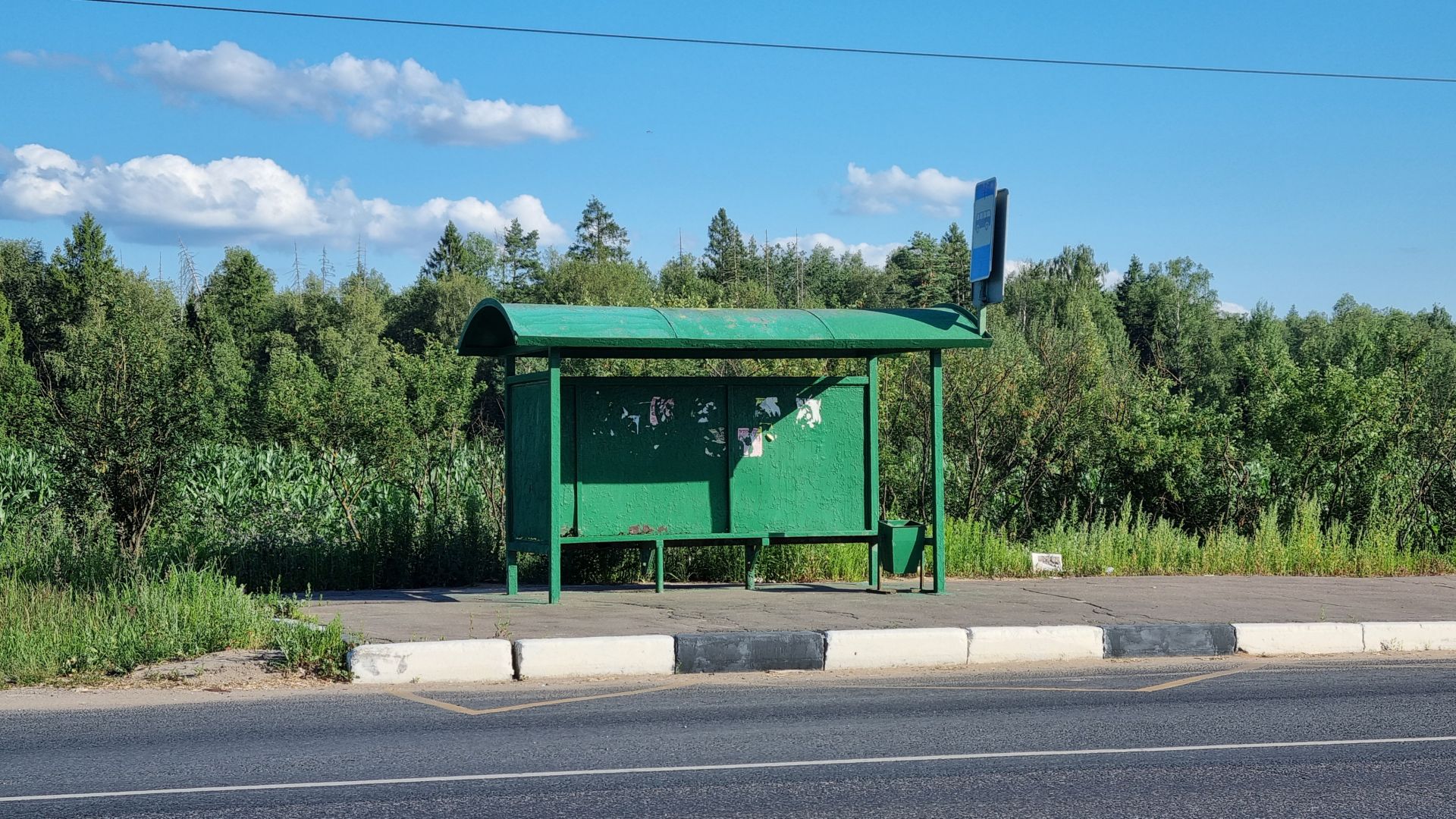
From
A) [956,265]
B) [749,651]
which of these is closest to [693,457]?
[749,651]

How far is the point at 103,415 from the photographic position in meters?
12.3

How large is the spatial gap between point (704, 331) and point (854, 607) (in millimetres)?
2712

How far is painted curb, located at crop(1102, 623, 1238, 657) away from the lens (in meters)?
10.4

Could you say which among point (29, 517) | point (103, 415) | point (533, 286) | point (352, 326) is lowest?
point (29, 517)

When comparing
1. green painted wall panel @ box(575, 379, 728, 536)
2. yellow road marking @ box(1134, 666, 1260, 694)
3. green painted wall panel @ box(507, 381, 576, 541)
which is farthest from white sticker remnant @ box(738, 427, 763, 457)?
yellow road marking @ box(1134, 666, 1260, 694)

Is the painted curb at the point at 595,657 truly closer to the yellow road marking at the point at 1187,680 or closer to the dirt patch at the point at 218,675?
the dirt patch at the point at 218,675

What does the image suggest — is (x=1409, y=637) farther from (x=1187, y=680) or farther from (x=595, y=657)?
(x=595, y=657)

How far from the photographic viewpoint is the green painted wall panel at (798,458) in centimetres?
1276

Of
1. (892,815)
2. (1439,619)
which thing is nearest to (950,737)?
(892,815)

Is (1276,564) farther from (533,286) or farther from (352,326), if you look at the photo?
(533,286)

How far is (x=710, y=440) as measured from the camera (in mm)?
12727

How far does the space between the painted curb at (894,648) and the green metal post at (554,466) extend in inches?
111

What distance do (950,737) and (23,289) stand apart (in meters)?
68.1

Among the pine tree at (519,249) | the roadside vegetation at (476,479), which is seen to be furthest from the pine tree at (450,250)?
the roadside vegetation at (476,479)
